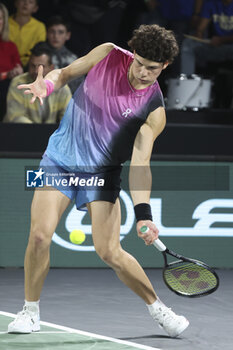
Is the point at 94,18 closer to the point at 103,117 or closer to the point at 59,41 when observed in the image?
the point at 59,41

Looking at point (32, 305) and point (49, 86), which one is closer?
point (49, 86)

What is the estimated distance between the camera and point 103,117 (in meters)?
5.19

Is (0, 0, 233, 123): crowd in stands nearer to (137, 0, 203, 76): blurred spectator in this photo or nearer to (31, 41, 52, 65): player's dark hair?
(137, 0, 203, 76): blurred spectator

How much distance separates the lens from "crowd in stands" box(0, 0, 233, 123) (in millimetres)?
8914

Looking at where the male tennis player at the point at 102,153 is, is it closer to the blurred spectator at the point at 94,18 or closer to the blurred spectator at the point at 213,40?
the blurred spectator at the point at 213,40

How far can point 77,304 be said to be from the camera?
20.9 feet

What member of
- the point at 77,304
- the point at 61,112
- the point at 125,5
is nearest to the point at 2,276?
the point at 77,304

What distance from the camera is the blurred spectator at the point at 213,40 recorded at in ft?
31.0

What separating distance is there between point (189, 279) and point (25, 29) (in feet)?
16.0

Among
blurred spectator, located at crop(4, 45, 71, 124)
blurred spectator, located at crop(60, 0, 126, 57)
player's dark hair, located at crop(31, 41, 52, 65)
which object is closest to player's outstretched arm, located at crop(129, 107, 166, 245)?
blurred spectator, located at crop(4, 45, 71, 124)

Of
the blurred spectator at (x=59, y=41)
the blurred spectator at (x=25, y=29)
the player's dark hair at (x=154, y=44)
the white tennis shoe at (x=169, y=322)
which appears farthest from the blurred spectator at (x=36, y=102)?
the player's dark hair at (x=154, y=44)

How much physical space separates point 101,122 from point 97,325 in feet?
4.44

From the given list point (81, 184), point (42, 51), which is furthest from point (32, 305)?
point (42, 51)

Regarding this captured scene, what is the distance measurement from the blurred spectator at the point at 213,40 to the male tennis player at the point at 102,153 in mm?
4331
